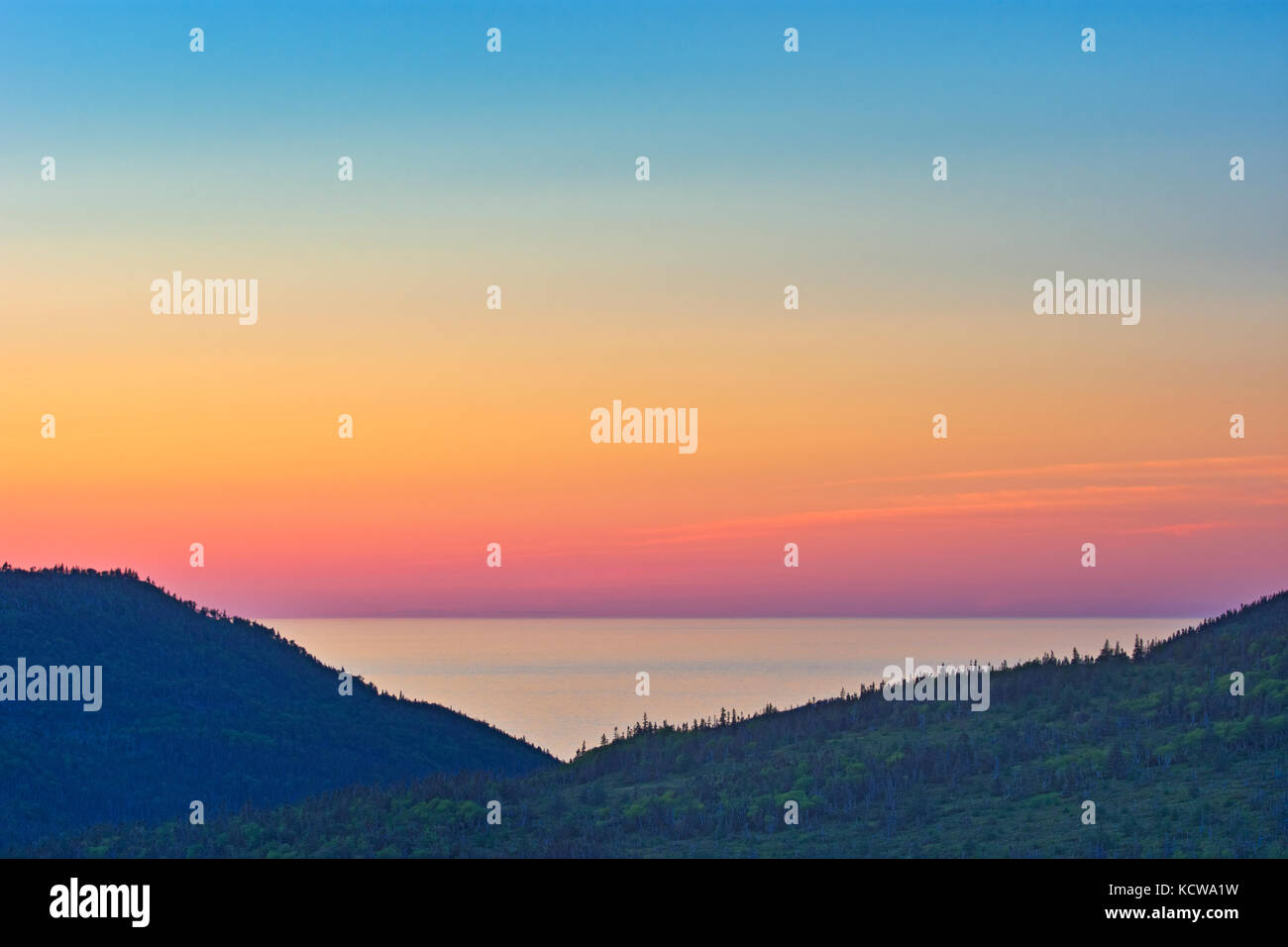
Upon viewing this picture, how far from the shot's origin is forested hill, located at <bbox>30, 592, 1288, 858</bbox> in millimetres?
30547

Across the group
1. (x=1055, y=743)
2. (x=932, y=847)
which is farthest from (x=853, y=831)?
(x=1055, y=743)

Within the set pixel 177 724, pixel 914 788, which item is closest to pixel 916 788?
pixel 914 788

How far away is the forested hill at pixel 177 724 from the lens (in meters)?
60.6

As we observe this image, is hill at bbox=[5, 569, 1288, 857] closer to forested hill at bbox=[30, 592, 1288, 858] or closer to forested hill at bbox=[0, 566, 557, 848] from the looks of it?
forested hill at bbox=[30, 592, 1288, 858]

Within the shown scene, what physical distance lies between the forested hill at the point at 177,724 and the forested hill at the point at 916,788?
16.9 meters

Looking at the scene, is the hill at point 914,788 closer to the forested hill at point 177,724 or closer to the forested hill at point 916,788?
the forested hill at point 916,788

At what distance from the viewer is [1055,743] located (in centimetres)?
3644

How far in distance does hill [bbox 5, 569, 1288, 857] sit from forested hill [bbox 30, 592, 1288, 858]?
0.25 feet

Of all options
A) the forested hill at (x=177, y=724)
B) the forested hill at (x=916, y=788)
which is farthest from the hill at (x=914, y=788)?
the forested hill at (x=177, y=724)

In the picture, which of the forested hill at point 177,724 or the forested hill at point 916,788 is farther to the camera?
the forested hill at point 177,724

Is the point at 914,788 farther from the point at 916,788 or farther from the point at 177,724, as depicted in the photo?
the point at 177,724

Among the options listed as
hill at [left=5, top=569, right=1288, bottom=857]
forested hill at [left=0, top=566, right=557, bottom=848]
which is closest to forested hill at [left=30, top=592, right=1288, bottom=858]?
hill at [left=5, top=569, right=1288, bottom=857]

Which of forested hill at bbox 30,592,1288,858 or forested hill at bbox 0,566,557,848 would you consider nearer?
forested hill at bbox 30,592,1288,858
